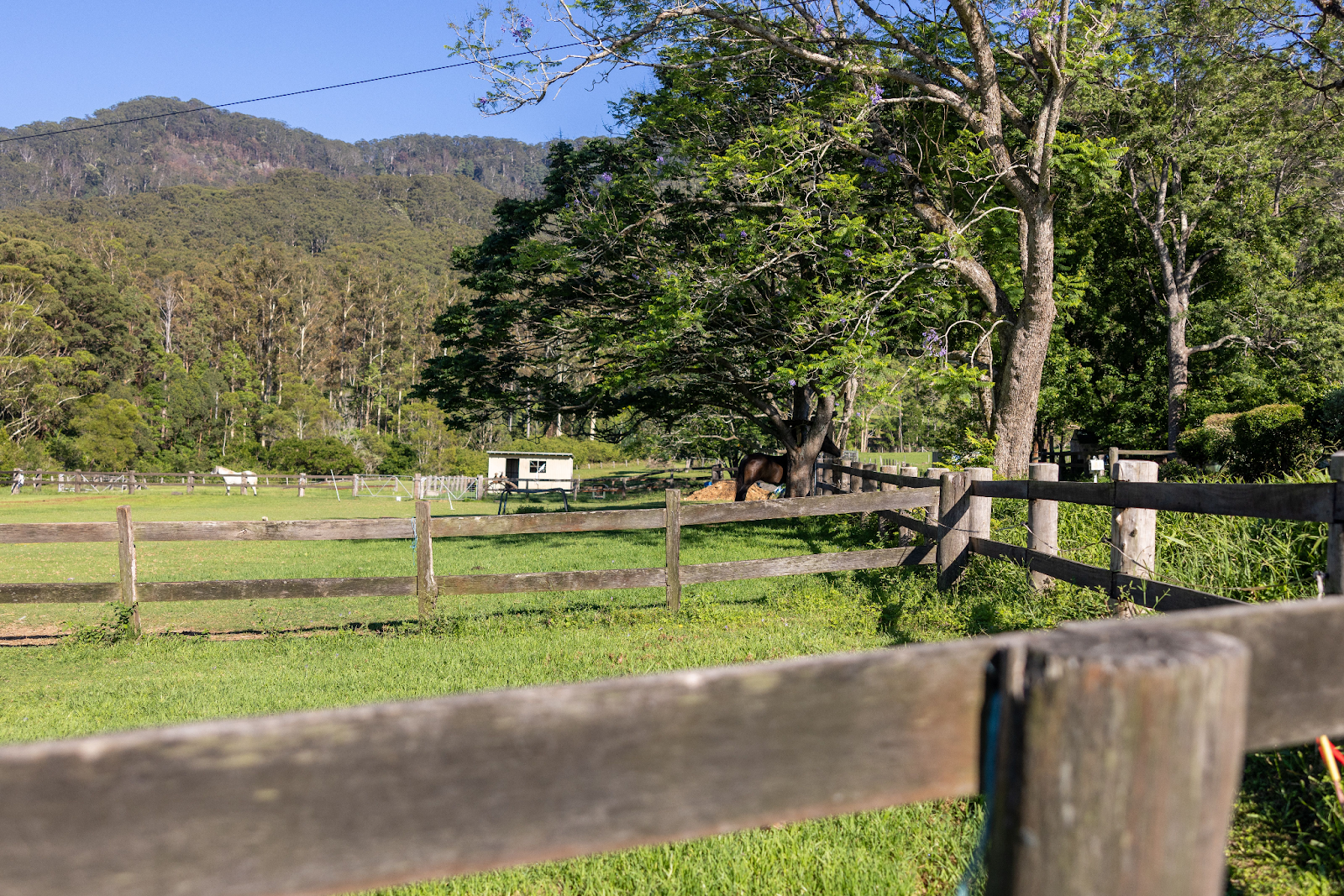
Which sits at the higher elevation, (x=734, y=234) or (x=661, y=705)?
(x=734, y=234)

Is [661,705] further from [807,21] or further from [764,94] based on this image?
[764,94]

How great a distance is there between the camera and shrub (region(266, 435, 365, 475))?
58.6m

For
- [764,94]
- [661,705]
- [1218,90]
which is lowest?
[661,705]

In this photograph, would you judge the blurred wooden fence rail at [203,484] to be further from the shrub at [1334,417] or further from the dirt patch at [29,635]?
the shrub at [1334,417]

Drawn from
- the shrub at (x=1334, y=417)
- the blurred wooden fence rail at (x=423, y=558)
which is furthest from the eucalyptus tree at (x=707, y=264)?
the shrub at (x=1334, y=417)

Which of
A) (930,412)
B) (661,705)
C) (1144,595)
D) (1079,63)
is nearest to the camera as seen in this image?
(661,705)

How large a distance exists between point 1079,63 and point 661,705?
11503 mm

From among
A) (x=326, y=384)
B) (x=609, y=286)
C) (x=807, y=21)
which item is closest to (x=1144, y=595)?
(x=807, y=21)

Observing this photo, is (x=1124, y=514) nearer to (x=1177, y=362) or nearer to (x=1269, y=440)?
(x=1269, y=440)

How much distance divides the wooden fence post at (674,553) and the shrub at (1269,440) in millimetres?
9741

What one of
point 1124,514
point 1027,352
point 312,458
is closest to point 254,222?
point 312,458

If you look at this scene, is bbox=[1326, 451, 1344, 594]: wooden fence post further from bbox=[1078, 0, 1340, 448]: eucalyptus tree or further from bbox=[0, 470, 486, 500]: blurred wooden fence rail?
bbox=[0, 470, 486, 500]: blurred wooden fence rail

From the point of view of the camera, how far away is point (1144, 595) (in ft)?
15.2

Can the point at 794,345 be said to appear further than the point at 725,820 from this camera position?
Yes
